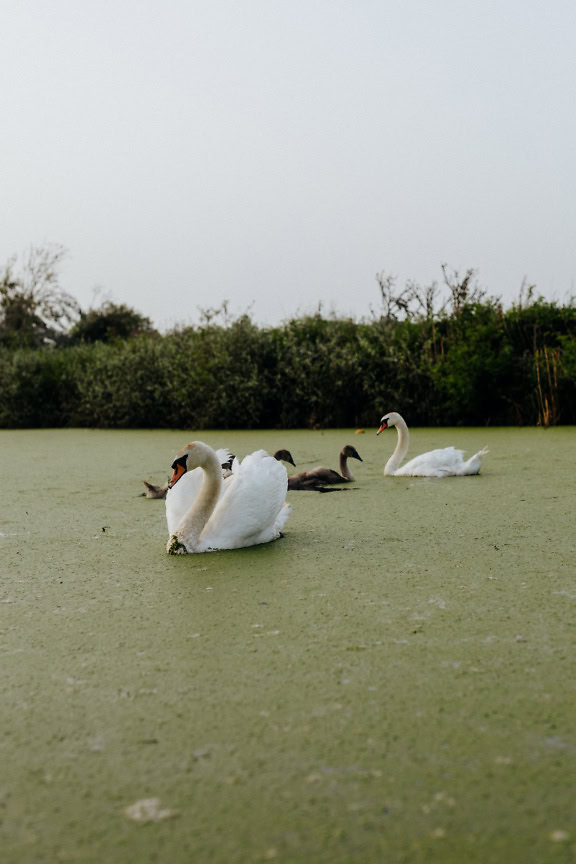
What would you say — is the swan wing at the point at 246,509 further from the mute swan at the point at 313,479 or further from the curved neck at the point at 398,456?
the curved neck at the point at 398,456

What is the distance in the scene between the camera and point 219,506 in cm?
390

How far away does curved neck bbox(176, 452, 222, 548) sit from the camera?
3779 mm

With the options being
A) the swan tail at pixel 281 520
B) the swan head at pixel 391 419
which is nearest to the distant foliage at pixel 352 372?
the swan head at pixel 391 419

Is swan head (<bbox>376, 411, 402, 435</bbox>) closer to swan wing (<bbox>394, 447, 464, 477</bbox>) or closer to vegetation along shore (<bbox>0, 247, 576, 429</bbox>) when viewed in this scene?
swan wing (<bbox>394, 447, 464, 477</bbox>)

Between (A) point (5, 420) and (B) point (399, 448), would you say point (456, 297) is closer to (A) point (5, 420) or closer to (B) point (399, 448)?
(B) point (399, 448)

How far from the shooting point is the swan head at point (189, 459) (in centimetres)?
376

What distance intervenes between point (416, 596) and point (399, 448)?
163 inches

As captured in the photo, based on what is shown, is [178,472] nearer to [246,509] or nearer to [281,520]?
[246,509]

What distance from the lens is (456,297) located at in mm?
A: 12898

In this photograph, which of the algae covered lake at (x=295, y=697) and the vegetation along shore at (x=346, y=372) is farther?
the vegetation along shore at (x=346, y=372)

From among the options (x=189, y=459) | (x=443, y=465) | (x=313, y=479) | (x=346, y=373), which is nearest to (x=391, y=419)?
(x=443, y=465)

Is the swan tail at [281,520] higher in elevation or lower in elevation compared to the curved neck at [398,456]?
lower

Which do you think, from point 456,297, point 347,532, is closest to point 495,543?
point 347,532

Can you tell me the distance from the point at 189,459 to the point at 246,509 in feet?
1.11
